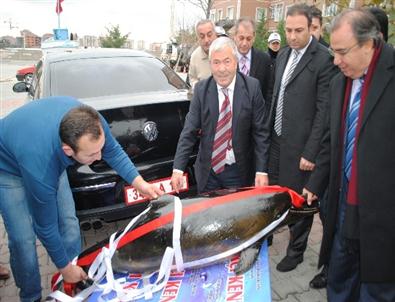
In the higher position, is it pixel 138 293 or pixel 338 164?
pixel 338 164

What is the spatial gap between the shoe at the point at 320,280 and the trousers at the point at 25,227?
179 centimetres

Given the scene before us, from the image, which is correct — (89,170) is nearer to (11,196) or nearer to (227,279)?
(11,196)

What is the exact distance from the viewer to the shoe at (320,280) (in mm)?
2955

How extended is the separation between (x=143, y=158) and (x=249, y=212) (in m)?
1.25

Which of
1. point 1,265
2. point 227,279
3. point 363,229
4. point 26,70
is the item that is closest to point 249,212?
point 227,279

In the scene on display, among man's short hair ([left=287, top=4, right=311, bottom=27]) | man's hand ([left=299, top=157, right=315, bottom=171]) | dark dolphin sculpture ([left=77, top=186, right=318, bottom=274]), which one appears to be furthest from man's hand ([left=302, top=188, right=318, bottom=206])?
man's short hair ([left=287, top=4, right=311, bottom=27])

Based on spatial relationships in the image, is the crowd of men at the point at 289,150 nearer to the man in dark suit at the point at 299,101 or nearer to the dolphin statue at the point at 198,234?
the man in dark suit at the point at 299,101

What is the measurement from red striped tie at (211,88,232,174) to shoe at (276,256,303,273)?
1.01 meters

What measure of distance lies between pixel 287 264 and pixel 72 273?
1794 mm

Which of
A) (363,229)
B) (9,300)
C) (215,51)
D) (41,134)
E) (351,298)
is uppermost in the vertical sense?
(215,51)

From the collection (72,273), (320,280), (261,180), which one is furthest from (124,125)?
(320,280)

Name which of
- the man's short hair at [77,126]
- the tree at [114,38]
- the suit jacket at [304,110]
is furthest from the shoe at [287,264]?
the tree at [114,38]

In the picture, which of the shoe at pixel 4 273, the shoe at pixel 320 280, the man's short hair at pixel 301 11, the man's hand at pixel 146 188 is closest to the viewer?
the man's hand at pixel 146 188

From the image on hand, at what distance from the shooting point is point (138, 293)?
6.24ft
